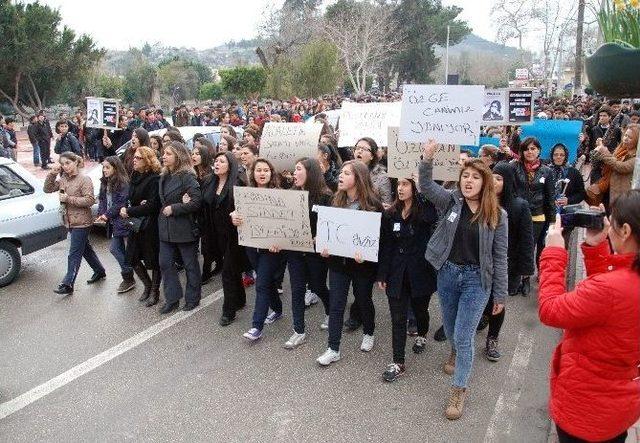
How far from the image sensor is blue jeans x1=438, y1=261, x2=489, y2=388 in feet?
12.6

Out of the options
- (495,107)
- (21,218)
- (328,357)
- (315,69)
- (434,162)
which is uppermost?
(315,69)

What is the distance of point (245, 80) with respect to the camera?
3834 centimetres

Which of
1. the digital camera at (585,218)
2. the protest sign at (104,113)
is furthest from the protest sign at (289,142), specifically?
the protest sign at (104,113)

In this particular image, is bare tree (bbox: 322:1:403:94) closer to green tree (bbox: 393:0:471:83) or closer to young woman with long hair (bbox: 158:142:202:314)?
green tree (bbox: 393:0:471:83)

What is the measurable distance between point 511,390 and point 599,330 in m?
2.28

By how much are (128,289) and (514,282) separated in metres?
4.37

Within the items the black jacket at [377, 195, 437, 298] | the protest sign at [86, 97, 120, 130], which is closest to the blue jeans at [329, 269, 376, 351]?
the black jacket at [377, 195, 437, 298]

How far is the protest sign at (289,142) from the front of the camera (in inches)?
260

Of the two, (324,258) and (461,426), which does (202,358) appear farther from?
(461,426)

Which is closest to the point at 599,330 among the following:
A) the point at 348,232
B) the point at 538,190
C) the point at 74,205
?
the point at 348,232

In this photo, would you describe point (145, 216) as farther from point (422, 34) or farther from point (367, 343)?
point (422, 34)

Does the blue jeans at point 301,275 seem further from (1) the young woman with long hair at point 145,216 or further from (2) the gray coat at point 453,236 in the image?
(1) the young woman with long hair at point 145,216

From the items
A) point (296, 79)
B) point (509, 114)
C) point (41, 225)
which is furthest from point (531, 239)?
point (296, 79)

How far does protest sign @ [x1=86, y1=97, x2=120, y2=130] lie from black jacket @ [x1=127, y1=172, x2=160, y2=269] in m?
5.74
